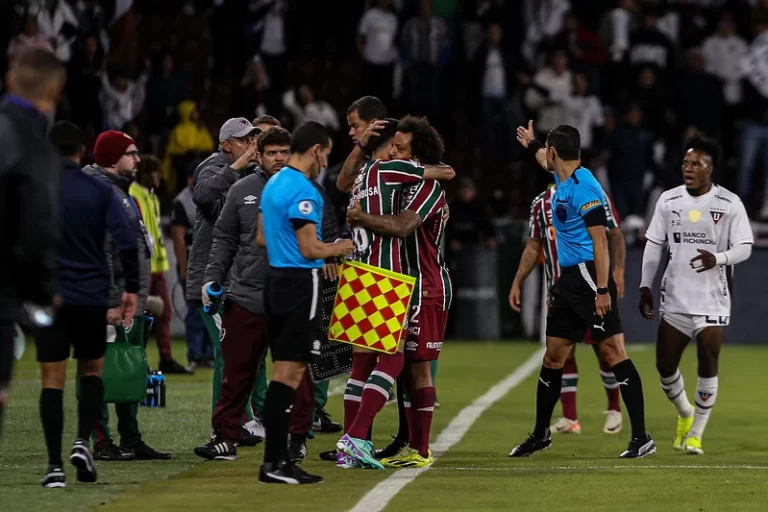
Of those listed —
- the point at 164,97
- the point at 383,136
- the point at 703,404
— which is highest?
the point at 164,97

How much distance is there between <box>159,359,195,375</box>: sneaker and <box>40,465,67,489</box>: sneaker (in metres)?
7.81

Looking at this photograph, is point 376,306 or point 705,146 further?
point 705,146

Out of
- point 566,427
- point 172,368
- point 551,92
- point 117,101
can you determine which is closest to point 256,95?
point 117,101

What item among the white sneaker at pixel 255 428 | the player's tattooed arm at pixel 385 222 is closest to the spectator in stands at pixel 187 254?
the white sneaker at pixel 255 428

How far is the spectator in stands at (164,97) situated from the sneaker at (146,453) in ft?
45.0

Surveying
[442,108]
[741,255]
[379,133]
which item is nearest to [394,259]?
[379,133]

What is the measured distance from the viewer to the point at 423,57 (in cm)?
2381

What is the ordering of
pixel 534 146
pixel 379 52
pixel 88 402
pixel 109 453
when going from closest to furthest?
pixel 88 402 → pixel 109 453 → pixel 534 146 → pixel 379 52

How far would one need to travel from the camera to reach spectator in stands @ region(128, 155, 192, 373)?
1488 centimetres

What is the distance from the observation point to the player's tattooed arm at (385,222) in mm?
9242

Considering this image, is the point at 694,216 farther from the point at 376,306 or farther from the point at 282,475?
the point at 282,475

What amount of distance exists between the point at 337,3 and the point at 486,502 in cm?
1943

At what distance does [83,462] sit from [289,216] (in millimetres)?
1765

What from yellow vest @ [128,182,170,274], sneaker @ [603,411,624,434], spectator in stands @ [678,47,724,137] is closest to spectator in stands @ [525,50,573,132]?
spectator in stands @ [678,47,724,137]
